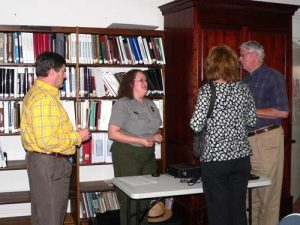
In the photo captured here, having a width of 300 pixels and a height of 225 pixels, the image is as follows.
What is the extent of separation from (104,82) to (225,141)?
167cm

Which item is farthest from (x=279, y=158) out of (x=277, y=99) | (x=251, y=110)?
(x=251, y=110)

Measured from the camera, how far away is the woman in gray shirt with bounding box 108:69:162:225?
3129 mm

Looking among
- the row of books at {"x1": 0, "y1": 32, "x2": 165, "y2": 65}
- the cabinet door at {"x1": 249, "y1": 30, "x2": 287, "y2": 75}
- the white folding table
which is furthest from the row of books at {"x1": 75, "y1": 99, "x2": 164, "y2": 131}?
the cabinet door at {"x1": 249, "y1": 30, "x2": 287, "y2": 75}

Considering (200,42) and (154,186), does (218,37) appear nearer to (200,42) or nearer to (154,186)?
(200,42)

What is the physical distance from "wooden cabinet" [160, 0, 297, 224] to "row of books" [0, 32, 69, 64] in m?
0.98

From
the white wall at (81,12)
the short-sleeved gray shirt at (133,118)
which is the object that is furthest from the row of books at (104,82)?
the short-sleeved gray shirt at (133,118)

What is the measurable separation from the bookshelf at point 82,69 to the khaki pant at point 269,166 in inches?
40.1

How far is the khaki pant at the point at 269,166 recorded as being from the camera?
3.35m

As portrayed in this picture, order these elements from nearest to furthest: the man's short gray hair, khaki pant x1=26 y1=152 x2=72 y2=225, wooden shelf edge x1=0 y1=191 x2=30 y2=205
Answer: khaki pant x1=26 y1=152 x2=72 y2=225 < the man's short gray hair < wooden shelf edge x1=0 y1=191 x2=30 y2=205

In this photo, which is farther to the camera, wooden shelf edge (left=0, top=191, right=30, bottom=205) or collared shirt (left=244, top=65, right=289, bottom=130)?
wooden shelf edge (left=0, top=191, right=30, bottom=205)

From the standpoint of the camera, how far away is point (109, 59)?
3.85m

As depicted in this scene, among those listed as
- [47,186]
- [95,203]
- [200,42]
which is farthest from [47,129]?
[200,42]

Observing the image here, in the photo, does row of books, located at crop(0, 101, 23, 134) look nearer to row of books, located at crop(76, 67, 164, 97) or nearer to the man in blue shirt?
row of books, located at crop(76, 67, 164, 97)

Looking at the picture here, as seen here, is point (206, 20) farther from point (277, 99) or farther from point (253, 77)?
point (277, 99)
